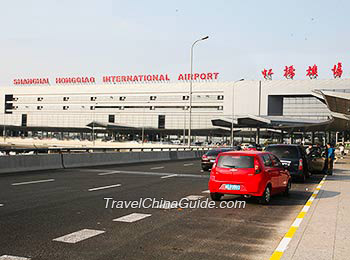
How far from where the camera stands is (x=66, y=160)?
24.4 metres

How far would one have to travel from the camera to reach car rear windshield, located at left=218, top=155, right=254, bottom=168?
11.8 metres

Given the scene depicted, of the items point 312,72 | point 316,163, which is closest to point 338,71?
point 312,72

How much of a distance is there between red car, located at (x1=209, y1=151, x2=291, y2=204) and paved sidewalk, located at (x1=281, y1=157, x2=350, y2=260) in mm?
1383

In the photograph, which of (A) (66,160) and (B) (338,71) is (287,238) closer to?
(A) (66,160)

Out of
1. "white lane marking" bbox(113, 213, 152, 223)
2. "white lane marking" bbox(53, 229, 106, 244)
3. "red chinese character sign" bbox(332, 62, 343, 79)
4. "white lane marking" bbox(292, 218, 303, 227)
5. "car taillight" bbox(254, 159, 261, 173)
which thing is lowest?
"white lane marking" bbox(113, 213, 152, 223)

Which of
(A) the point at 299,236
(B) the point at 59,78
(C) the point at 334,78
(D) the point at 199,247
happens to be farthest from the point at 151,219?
(B) the point at 59,78

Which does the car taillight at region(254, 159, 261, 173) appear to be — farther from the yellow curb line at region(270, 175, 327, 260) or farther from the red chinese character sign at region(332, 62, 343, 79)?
the red chinese character sign at region(332, 62, 343, 79)

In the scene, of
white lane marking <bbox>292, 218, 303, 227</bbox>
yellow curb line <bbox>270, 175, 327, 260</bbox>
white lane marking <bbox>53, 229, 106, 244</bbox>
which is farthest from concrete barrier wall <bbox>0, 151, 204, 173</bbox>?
white lane marking <bbox>292, 218, 303, 227</bbox>

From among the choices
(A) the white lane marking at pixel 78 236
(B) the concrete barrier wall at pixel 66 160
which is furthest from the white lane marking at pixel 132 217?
(B) the concrete barrier wall at pixel 66 160

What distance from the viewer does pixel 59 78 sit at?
141 meters

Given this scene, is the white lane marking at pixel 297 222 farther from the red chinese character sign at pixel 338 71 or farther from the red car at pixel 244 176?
the red chinese character sign at pixel 338 71

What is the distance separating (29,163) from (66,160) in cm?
307

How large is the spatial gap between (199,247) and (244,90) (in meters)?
114

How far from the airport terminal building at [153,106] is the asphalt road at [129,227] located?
311 feet
